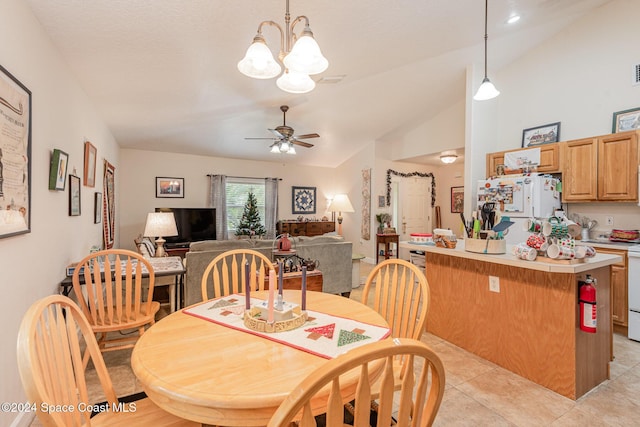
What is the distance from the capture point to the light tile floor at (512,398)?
1819 mm

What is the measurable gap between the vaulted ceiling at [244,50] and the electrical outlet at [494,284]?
2371mm

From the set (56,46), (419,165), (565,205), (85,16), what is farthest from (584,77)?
(56,46)

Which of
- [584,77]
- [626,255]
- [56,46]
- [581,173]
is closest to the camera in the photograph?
[56,46]

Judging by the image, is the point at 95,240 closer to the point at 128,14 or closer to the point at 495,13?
the point at 128,14

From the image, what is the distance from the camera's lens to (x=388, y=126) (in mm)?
6250

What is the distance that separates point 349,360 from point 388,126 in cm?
615

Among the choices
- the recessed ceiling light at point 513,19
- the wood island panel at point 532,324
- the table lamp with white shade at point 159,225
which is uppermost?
the recessed ceiling light at point 513,19

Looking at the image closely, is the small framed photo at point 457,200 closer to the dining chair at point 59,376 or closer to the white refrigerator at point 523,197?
the white refrigerator at point 523,197

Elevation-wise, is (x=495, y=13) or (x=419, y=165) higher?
(x=495, y=13)

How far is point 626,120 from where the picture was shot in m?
3.40

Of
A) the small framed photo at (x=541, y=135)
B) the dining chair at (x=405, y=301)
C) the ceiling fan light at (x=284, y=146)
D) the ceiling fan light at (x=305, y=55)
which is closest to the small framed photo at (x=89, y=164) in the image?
the ceiling fan light at (x=284, y=146)

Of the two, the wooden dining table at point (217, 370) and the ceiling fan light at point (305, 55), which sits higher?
the ceiling fan light at point (305, 55)

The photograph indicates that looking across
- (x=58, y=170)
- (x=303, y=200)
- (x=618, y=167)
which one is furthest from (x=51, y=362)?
(x=303, y=200)

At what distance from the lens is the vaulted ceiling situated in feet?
7.26
